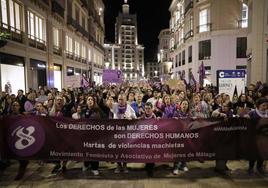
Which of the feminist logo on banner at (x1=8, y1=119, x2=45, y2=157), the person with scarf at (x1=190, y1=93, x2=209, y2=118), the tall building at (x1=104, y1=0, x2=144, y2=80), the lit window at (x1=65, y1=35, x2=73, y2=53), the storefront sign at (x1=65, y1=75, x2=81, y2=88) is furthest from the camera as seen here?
the tall building at (x1=104, y1=0, x2=144, y2=80)

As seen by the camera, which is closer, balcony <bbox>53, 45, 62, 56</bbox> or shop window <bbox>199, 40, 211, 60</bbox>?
balcony <bbox>53, 45, 62, 56</bbox>

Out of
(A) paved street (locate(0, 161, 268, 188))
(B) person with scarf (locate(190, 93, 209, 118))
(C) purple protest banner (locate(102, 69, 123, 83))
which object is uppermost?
(C) purple protest banner (locate(102, 69, 123, 83))

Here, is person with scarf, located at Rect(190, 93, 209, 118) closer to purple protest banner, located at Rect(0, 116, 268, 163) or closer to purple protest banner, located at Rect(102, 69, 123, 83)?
purple protest banner, located at Rect(0, 116, 268, 163)

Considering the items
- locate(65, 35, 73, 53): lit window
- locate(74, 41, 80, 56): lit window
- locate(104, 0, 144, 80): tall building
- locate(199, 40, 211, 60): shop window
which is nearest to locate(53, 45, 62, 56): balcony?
locate(65, 35, 73, 53): lit window

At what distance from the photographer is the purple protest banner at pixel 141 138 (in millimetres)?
6367

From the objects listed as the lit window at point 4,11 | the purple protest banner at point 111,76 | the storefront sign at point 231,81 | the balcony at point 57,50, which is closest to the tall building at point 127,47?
the balcony at point 57,50

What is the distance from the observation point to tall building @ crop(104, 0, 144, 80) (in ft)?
512

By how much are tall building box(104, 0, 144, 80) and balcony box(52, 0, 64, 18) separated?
415ft

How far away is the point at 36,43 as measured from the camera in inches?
843

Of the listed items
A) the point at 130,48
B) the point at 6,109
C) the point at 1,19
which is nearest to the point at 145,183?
the point at 6,109

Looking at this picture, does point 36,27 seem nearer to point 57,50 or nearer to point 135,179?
point 57,50

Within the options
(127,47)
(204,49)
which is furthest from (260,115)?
(127,47)

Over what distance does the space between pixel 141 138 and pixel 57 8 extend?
2273cm

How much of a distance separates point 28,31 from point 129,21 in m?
148
